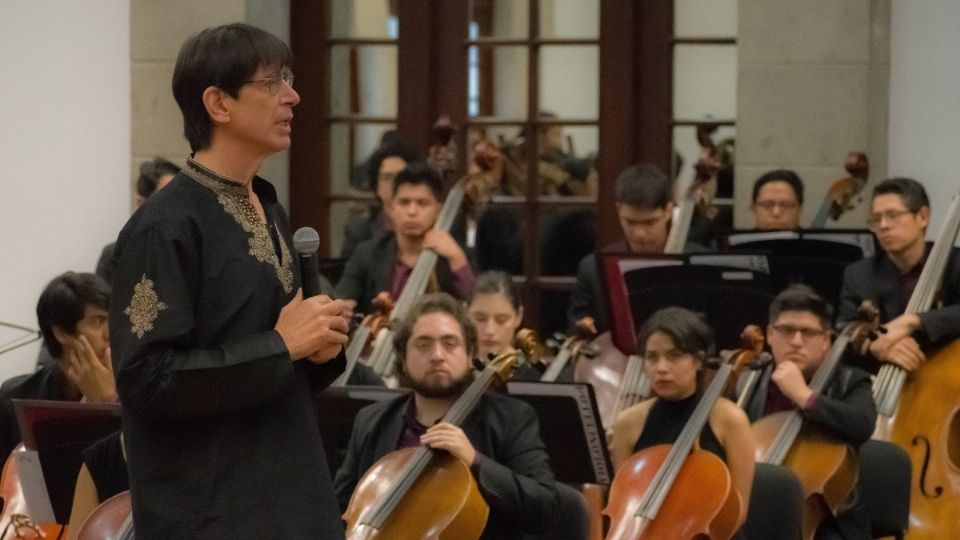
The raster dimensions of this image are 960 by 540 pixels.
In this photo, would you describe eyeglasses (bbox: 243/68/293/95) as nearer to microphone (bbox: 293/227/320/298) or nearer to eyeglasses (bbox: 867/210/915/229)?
microphone (bbox: 293/227/320/298)

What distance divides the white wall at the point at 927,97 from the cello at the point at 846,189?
0.74ft

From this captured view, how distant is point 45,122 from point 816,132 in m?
2.46

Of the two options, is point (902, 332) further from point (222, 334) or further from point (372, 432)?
point (222, 334)

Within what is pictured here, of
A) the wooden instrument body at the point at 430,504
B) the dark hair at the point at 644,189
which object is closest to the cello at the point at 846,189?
the dark hair at the point at 644,189

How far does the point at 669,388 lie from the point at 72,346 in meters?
1.32

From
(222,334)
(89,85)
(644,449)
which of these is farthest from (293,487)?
(89,85)

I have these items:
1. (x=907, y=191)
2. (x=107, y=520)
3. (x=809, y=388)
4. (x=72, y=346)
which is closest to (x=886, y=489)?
(x=809, y=388)

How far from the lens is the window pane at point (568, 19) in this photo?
6.05 metres

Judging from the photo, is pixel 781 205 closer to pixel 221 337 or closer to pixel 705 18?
pixel 705 18

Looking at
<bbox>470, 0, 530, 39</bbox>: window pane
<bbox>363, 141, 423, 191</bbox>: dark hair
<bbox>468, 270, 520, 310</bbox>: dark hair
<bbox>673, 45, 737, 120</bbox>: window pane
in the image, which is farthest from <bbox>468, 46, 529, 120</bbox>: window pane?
<bbox>468, 270, 520, 310</bbox>: dark hair

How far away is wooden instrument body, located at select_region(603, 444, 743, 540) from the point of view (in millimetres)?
3773

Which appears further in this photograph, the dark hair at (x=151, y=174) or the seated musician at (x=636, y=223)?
the dark hair at (x=151, y=174)

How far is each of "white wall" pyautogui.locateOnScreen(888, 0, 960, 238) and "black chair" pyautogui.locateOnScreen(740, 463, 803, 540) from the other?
5.81ft

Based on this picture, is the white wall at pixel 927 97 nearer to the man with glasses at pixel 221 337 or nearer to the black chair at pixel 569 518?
the black chair at pixel 569 518
